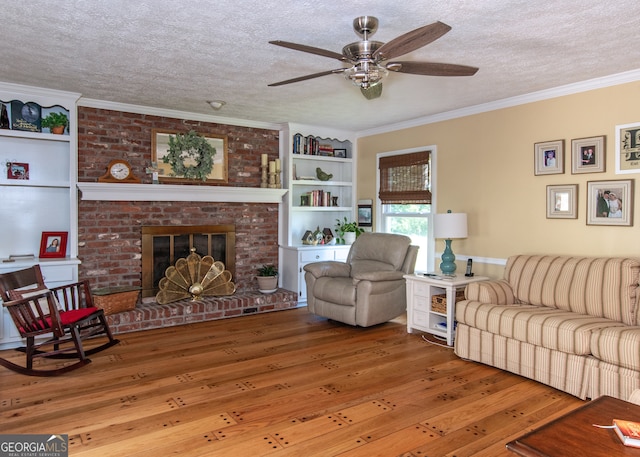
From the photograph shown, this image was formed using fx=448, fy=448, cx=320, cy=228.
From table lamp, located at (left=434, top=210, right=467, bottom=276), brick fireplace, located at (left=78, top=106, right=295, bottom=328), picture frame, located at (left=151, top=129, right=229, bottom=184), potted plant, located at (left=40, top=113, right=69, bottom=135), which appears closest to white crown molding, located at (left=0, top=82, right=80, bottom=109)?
potted plant, located at (left=40, top=113, right=69, bottom=135)

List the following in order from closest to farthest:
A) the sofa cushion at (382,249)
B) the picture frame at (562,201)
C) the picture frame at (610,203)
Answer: the picture frame at (610,203) → the picture frame at (562,201) → the sofa cushion at (382,249)

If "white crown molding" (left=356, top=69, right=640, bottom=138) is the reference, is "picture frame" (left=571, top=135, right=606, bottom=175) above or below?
below

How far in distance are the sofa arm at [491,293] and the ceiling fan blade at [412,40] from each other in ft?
7.15

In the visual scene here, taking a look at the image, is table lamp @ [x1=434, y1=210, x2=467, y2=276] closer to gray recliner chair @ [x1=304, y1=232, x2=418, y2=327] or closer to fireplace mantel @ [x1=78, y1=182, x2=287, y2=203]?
gray recliner chair @ [x1=304, y1=232, x2=418, y2=327]

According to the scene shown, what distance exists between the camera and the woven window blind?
5398mm

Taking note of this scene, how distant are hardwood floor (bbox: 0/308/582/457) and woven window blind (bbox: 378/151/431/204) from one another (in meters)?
1.96

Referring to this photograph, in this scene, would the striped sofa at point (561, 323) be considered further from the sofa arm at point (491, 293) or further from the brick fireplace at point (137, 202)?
the brick fireplace at point (137, 202)

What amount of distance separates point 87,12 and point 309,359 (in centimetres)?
292

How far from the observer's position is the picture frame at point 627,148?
11.8ft

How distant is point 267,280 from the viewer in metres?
5.60

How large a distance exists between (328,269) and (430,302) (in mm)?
1254

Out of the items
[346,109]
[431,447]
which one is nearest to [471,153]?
[346,109]

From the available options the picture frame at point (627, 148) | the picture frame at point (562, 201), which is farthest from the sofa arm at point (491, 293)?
the picture frame at point (627, 148)

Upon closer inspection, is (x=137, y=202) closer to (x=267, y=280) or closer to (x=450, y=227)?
(x=267, y=280)
